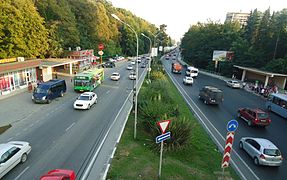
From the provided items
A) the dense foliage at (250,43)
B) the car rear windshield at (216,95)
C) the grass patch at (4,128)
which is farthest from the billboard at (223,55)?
the grass patch at (4,128)

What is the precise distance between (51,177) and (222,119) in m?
18.5

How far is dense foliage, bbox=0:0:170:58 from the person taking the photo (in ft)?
115

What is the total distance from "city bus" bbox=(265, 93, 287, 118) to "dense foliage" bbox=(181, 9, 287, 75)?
20290 millimetres

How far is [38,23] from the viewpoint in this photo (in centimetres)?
3994

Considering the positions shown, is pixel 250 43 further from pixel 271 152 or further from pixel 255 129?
pixel 271 152

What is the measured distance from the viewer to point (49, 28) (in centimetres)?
4803

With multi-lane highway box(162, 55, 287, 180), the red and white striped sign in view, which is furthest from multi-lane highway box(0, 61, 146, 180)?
multi-lane highway box(162, 55, 287, 180)

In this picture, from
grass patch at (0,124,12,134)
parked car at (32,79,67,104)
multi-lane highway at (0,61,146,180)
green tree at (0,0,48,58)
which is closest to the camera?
multi-lane highway at (0,61,146,180)

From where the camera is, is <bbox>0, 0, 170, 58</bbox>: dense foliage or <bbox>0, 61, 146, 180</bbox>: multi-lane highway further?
<bbox>0, 0, 170, 58</bbox>: dense foliage

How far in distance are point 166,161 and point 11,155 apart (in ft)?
29.0

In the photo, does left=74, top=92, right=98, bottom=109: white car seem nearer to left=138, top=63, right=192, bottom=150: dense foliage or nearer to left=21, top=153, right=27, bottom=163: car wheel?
left=138, top=63, right=192, bottom=150: dense foliage

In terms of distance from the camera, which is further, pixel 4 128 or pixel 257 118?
pixel 257 118

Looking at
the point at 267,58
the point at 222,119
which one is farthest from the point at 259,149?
the point at 267,58

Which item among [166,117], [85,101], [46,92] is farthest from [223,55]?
[166,117]
